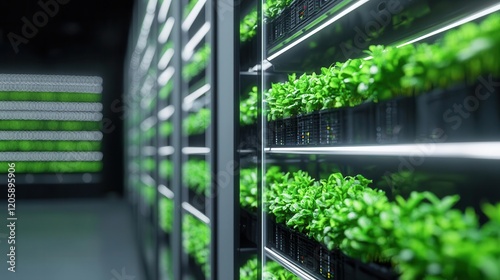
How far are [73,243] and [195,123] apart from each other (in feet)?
13.3

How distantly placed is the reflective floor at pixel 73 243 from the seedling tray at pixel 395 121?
471 cm

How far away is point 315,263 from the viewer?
6.40ft

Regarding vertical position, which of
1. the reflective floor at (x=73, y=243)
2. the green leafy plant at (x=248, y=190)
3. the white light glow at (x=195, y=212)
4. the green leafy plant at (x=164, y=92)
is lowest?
the reflective floor at (x=73, y=243)

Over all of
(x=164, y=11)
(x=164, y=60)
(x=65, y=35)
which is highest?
(x=65, y=35)

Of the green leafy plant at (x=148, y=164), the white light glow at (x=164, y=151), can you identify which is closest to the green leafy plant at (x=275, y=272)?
the white light glow at (x=164, y=151)

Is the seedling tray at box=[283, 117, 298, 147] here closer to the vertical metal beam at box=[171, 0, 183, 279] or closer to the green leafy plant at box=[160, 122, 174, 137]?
the vertical metal beam at box=[171, 0, 183, 279]

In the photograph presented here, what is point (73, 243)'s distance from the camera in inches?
299

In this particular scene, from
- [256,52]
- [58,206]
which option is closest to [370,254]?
[256,52]

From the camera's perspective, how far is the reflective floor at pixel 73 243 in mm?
5879

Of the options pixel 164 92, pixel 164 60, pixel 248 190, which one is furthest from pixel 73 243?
pixel 248 190

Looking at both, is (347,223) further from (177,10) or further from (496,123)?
(177,10)

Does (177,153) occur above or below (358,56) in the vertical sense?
below

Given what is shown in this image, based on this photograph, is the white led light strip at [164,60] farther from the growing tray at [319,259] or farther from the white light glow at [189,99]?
the growing tray at [319,259]

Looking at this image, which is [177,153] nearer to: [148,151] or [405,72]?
[405,72]
